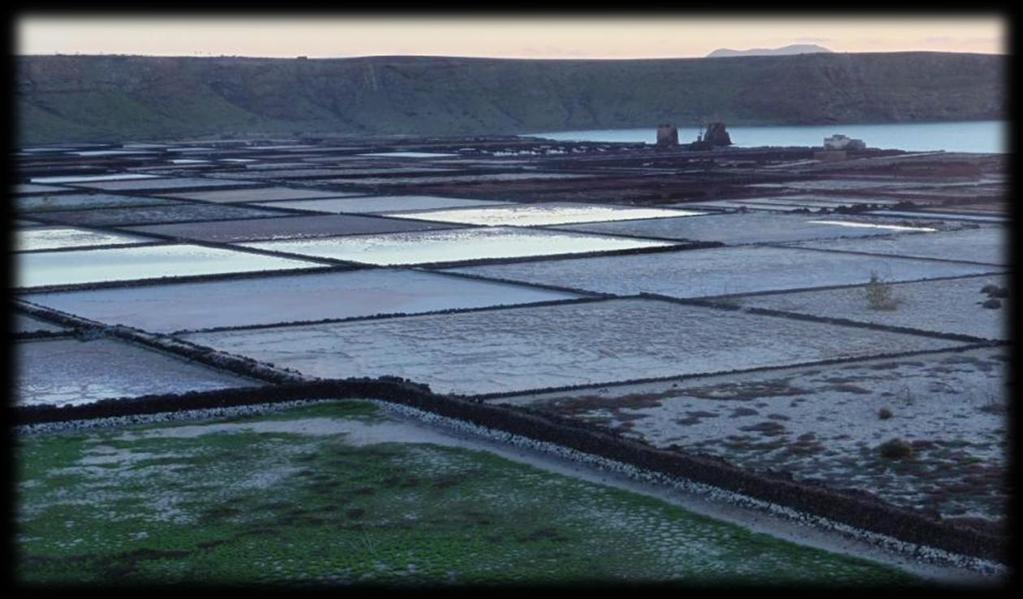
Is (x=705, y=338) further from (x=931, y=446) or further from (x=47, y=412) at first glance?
(x=47, y=412)

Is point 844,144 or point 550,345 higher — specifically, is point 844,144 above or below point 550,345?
above

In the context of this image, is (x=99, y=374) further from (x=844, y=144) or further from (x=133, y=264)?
(x=844, y=144)

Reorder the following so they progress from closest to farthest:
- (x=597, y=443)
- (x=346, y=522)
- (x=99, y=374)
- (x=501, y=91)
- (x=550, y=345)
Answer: (x=346, y=522), (x=597, y=443), (x=99, y=374), (x=550, y=345), (x=501, y=91)

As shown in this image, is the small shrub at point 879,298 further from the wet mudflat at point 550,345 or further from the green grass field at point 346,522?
the green grass field at point 346,522

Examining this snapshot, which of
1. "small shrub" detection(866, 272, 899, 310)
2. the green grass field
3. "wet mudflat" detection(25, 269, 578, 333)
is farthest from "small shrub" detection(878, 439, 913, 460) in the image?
"wet mudflat" detection(25, 269, 578, 333)

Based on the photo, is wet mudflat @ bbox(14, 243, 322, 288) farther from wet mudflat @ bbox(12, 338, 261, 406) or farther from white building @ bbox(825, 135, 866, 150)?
white building @ bbox(825, 135, 866, 150)

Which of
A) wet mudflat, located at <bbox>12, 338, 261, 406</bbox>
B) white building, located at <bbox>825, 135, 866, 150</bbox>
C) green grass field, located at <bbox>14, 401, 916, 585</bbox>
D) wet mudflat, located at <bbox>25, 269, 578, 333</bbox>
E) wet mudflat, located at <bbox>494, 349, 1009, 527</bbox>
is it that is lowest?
wet mudflat, located at <bbox>494, 349, 1009, 527</bbox>

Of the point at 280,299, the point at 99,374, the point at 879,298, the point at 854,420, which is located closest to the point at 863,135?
the point at 879,298
